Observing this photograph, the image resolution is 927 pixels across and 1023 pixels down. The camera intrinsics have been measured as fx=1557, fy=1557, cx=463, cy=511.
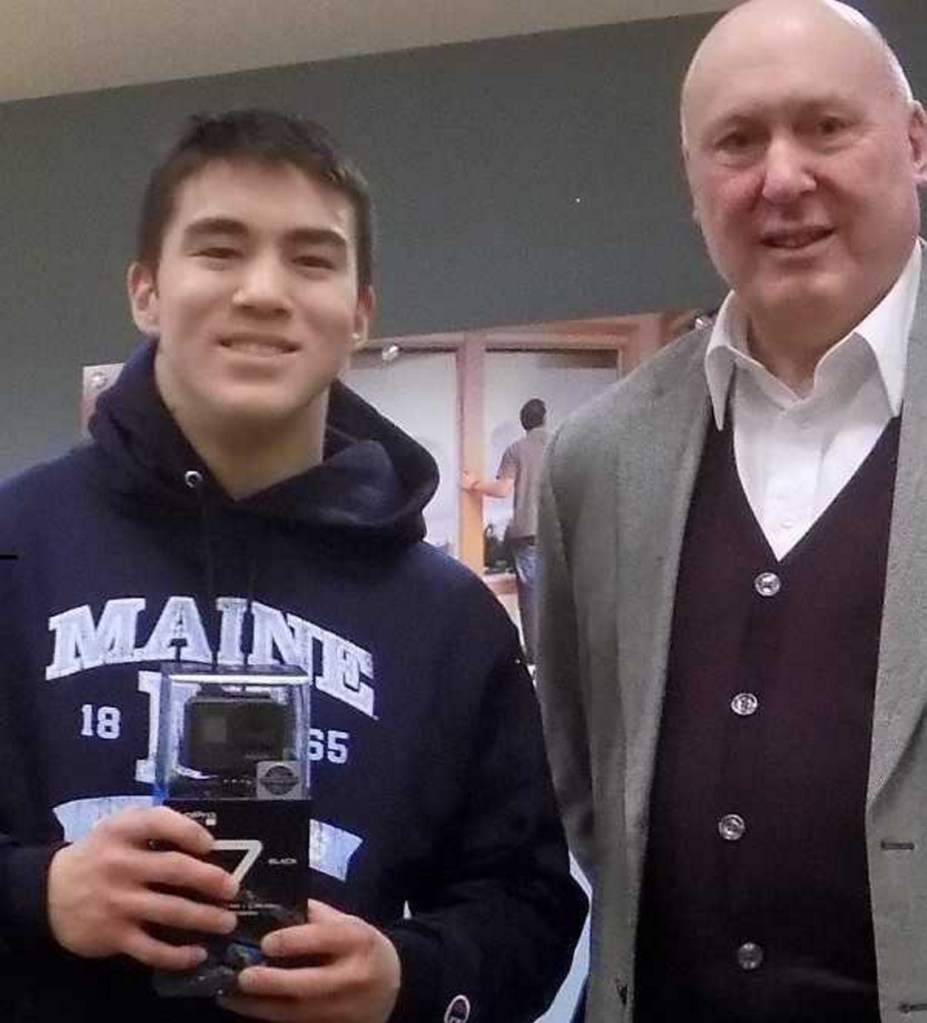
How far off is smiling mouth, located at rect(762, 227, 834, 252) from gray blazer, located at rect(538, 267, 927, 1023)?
4.0 inches

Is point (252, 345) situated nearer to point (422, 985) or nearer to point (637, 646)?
point (637, 646)

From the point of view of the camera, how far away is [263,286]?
45.5 inches

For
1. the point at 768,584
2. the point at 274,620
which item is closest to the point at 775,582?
the point at 768,584

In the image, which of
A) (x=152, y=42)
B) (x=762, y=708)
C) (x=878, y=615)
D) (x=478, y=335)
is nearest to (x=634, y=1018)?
(x=762, y=708)

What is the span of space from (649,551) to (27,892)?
0.54 meters

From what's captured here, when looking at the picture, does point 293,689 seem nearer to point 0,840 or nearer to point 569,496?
→ point 0,840

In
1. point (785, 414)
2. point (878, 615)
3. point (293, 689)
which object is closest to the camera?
point (293, 689)

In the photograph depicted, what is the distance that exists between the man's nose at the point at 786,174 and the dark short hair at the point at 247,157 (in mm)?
332

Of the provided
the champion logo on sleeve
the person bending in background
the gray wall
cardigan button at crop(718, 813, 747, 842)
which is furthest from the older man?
the gray wall

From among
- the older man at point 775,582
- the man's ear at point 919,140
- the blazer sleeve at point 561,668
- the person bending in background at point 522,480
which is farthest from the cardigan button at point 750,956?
the person bending in background at point 522,480

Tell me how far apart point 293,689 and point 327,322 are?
12.2 inches

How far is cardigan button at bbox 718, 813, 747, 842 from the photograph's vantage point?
1.16 meters

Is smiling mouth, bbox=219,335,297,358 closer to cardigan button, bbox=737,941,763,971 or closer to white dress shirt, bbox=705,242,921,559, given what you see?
white dress shirt, bbox=705,242,921,559

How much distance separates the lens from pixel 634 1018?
1.22 meters
